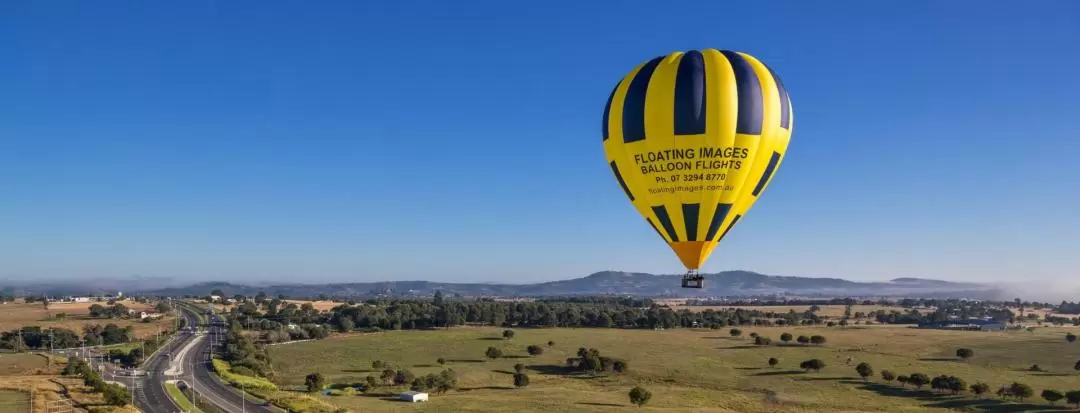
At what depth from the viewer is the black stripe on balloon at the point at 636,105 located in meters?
38.5

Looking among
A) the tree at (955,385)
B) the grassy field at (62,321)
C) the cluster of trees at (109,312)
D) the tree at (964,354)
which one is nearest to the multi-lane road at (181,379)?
the grassy field at (62,321)

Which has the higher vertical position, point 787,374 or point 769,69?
point 769,69

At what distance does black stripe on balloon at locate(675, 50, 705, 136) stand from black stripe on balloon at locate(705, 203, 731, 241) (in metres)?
4.57

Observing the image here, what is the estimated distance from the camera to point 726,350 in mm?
121438

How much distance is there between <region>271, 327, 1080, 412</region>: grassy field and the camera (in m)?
74.3

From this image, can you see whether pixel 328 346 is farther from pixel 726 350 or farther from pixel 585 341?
pixel 726 350

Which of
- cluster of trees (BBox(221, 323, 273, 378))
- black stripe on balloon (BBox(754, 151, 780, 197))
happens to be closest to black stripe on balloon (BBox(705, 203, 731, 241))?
black stripe on balloon (BBox(754, 151, 780, 197))

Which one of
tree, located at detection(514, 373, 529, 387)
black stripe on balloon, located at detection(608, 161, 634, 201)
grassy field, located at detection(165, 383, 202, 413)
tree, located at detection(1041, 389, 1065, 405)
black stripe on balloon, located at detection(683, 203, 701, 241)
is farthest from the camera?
tree, located at detection(514, 373, 529, 387)

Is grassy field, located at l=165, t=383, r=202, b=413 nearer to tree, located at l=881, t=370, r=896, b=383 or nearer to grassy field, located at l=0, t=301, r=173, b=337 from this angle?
grassy field, located at l=0, t=301, r=173, b=337

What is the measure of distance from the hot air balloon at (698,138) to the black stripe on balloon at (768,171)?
85mm

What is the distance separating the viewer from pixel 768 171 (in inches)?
1577

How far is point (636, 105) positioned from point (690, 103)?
10.1ft

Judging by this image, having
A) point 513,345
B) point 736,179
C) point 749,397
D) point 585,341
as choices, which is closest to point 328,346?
point 513,345

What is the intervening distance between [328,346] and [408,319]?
139ft
